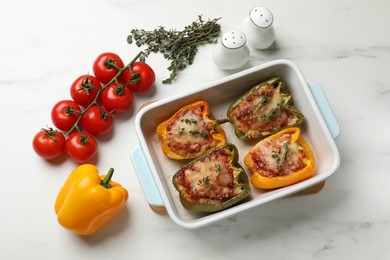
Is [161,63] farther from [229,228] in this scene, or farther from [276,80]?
[229,228]

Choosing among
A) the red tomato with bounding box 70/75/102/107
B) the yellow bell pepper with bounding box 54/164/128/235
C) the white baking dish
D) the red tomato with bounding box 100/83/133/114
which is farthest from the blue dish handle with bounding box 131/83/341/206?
the red tomato with bounding box 70/75/102/107

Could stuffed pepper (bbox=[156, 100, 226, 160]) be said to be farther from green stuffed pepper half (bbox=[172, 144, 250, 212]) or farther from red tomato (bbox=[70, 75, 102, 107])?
red tomato (bbox=[70, 75, 102, 107])

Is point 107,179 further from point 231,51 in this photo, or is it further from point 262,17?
point 262,17

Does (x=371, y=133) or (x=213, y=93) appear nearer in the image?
(x=213, y=93)

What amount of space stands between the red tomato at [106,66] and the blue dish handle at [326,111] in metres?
0.81

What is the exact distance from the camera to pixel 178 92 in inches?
103

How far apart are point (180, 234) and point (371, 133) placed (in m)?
0.95

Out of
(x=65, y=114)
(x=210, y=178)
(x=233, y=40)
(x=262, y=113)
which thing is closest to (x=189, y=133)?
(x=210, y=178)

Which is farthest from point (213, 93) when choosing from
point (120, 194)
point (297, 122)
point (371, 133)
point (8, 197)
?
point (8, 197)

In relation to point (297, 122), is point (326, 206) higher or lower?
lower

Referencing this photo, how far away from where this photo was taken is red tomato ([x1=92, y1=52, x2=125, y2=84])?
8.23 ft

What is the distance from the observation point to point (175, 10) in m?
2.68

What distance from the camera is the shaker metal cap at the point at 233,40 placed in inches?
95.1

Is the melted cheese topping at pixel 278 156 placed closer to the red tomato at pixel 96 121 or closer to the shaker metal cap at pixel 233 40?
the shaker metal cap at pixel 233 40
